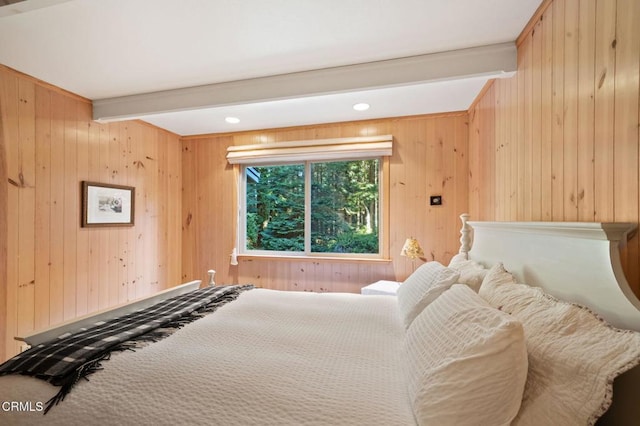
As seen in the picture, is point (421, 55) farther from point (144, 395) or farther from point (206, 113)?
point (144, 395)

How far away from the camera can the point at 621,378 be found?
0.71 m

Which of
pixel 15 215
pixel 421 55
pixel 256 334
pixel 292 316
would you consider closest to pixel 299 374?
pixel 256 334

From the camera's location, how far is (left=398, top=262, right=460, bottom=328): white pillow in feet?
4.62

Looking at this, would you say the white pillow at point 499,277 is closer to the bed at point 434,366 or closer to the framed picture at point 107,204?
the bed at point 434,366

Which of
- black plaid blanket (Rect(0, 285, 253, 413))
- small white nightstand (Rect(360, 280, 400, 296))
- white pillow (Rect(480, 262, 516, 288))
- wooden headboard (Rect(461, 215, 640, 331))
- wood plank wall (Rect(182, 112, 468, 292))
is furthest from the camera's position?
wood plank wall (Rect(182, 112, 468, 292))

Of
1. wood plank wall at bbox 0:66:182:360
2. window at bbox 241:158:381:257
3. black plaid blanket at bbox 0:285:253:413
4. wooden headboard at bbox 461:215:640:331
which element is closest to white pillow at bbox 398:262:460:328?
wooden headboard at bbox 461:215:640:331

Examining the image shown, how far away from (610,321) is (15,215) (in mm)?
3292

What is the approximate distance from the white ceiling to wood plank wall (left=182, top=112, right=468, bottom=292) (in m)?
0.56

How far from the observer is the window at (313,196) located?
10.2ft

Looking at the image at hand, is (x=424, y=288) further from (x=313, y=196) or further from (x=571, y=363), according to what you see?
(x=313, y=196)

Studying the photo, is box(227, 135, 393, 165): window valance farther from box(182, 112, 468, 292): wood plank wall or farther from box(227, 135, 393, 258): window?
box(182, 112, 468, 292): wood plank wall

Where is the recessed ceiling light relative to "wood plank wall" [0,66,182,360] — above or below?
above

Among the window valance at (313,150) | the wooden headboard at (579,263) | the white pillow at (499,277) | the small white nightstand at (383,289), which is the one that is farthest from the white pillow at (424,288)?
the window valance at (313,150)

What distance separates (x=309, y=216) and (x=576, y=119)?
2510 mm
